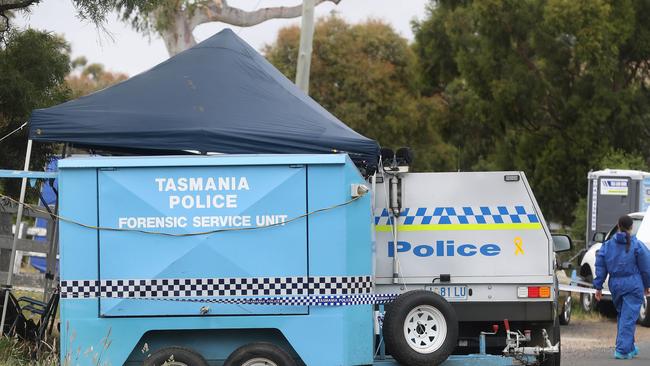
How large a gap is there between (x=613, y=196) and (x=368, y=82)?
20757mm

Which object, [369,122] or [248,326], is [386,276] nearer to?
[248,326]

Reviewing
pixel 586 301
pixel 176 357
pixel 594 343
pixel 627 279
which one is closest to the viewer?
pixel 176 357

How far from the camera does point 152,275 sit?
9336mm

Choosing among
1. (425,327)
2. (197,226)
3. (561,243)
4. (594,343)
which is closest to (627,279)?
(561,243)

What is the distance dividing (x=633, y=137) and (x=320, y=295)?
24565 mm

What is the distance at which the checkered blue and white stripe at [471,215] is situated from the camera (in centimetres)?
1158

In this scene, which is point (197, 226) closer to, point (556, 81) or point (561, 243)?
point (561, 243)

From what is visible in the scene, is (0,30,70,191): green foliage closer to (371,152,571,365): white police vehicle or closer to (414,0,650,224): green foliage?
(371,152,571,365): white police vehicle

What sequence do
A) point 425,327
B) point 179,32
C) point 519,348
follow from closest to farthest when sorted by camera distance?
point 425,327 < point 519,348 < point 179,32

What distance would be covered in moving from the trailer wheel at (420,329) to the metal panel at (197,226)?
1033 mm

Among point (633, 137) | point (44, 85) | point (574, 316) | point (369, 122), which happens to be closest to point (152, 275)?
point (44, 85)

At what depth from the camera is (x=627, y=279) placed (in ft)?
47.3

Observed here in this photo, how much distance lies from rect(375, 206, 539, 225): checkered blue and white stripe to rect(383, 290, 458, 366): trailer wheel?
1564 millimetres

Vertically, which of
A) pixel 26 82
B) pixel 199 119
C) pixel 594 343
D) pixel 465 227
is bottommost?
pixel 594 343
